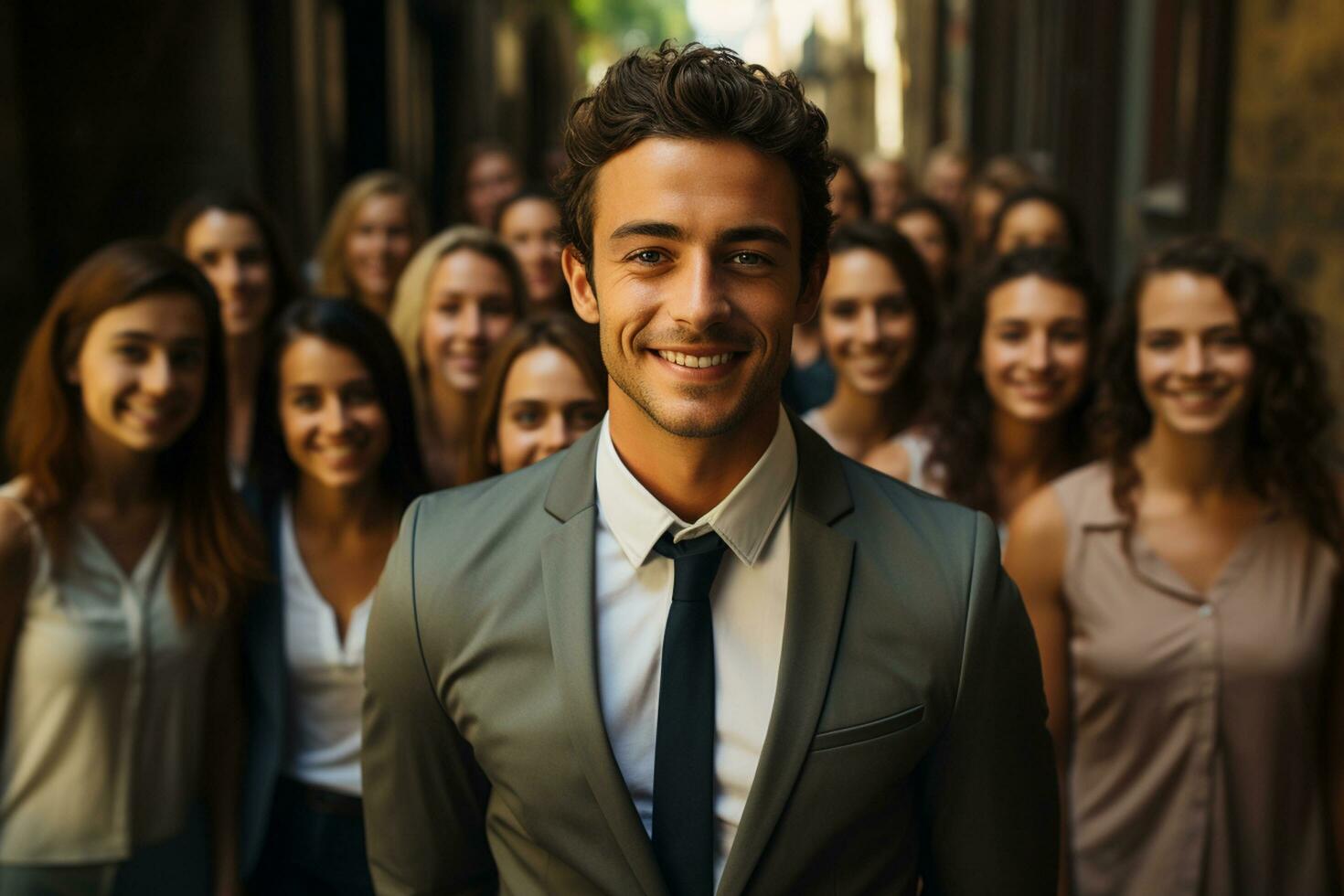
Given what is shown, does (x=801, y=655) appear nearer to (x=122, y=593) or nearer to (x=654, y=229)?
(x=654, y=229)

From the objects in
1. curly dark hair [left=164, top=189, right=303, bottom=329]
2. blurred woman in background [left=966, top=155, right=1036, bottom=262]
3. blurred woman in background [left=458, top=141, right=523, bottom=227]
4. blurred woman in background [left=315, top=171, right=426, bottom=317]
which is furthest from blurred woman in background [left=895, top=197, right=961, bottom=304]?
curly dark hair [left=164, top=189, right=303, bottom=329]

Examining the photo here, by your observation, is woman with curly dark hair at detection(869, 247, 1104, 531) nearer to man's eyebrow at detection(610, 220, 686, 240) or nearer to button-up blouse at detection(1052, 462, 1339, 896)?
button-up blouse at detection(1052, 462, 1339, 896)

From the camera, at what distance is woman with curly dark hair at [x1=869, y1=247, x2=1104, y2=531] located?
11.7 feet

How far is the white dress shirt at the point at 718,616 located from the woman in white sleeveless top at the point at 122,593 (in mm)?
1337

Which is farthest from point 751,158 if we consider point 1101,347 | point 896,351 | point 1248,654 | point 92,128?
point 92,128

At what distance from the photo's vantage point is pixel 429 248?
456 cm

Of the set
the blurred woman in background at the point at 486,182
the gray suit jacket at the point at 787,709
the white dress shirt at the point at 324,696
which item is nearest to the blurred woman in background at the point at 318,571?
the white dress shirt at the point at 324,696

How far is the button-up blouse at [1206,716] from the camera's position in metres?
2.67

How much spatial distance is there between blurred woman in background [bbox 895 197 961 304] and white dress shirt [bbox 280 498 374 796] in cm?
375

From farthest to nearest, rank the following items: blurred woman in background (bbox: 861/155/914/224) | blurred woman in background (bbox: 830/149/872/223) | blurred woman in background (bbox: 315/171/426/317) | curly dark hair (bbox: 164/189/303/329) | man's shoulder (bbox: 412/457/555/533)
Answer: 1. blurred woman in background (bbox: 861/155/914/224)
2. blurred woman in background (bbox: 830/149/872/223)
3. blurred woman in background (bbox: 315/171/426/317)
4. curly dark hair (bbox: 164/189/303/329)
5. man's shoulder (bbox: 412/457/555/533)

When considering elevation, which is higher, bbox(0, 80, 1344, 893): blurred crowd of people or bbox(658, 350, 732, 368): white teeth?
bbox(658, 350, 732, 368): white teeth

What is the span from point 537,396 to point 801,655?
64.0 inches

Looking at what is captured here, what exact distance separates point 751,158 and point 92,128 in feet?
16.3

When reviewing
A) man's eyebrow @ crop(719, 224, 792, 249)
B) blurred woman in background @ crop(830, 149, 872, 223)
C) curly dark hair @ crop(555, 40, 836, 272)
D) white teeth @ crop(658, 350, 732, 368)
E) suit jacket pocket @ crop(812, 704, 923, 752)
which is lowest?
suit jacket pocket @ crop(812, 704, 923, 752)
